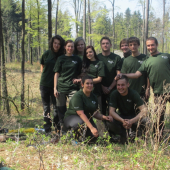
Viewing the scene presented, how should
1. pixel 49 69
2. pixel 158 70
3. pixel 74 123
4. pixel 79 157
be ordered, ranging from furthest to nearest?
pixel 49 69, pixel 158 70, pixel 74 123, pixel 79 157

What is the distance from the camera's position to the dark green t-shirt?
4.08 metres

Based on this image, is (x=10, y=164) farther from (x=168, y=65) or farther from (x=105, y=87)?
(x=168, y=65)

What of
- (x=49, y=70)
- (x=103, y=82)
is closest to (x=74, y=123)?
(x=103, y=82)

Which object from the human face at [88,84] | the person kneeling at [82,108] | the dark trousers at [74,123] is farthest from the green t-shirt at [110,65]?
the dark trousers at [74,123]

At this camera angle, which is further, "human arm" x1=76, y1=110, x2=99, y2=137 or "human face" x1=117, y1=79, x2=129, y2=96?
"human face" x1=117, y1=79, x2=129, y2=96

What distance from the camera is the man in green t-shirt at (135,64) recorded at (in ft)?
14.3

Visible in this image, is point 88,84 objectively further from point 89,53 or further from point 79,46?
point 79,46

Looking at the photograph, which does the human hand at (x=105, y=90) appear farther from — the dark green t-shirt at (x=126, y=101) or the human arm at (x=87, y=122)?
the human arm at (x=87, y=122)

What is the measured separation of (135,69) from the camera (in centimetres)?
437

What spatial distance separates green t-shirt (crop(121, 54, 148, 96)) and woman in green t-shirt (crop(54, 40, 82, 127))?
1.03 m

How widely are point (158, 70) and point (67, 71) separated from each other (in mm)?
1891

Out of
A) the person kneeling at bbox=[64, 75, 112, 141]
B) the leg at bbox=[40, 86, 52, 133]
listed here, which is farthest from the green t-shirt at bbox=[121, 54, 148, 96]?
the leg at bbox=[40, 86, 52, 133]

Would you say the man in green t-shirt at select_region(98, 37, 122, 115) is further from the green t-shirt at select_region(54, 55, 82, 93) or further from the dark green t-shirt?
the green t-shirt at select_region(54, 55, 82, 93)

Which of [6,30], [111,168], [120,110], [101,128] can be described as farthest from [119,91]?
[6,30]
